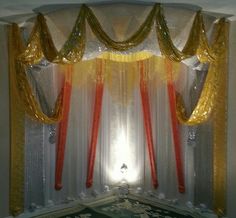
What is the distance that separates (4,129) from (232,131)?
2379 millimetres

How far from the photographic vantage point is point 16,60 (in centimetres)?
362

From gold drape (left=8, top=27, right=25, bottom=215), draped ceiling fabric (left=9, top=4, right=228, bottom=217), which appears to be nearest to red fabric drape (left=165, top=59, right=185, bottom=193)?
draped ceiling fabric (left=9, top=4, right=228, bottom=217)

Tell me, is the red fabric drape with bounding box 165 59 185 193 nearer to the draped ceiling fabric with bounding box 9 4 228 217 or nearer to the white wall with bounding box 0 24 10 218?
the draped ceiling fabric with bounding box 9 4 228 217

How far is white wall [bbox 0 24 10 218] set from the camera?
364cm

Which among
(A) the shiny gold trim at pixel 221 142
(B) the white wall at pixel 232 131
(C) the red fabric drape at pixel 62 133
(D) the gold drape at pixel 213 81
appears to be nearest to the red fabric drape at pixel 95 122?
(C) the red fabric drape at pixel 62 133

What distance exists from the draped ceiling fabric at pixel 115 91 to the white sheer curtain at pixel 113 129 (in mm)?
10

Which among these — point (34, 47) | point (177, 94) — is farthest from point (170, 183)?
point (34, 47)

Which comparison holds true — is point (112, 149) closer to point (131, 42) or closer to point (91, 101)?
point (91, 101)

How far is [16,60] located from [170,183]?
88.8 inches

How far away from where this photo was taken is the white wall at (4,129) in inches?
143

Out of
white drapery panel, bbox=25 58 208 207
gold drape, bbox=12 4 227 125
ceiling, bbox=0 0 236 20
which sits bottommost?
white drapery panel, bbox=25 58 208 207

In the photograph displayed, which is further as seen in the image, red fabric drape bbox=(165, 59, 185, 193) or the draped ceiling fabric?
red fabric drape bbox=(165, 59, 185, 193)

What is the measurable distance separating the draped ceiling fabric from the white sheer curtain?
0.03ft

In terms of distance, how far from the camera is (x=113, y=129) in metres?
4.51
